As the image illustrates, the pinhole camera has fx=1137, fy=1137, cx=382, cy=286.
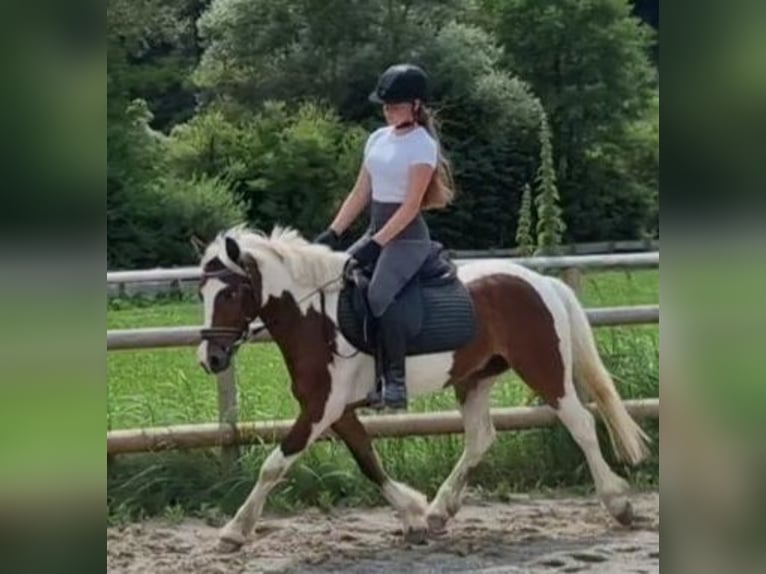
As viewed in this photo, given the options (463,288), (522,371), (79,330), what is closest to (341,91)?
(463,288)

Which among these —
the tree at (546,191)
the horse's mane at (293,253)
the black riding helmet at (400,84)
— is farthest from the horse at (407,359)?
the black riding helmet at (400,84)

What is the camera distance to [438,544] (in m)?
2.12

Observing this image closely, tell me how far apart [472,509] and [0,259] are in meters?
1.41

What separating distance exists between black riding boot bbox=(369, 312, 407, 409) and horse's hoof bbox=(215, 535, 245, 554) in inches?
13.6

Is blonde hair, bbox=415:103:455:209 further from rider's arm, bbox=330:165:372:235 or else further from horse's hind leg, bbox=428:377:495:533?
horse's hind leg, bbox=428:377:495:533

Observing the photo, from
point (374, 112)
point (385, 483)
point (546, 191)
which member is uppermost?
point (374, 112)

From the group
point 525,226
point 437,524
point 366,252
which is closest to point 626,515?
point 437,524

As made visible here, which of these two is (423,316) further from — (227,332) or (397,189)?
(227,332)

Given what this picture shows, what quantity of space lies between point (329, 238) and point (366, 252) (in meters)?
0.07

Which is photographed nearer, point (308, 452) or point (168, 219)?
point (168, 219)

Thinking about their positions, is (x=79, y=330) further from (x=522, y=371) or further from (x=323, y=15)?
(x=522, y=371)

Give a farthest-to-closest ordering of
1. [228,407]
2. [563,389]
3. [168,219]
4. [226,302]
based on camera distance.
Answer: [563,389]
[228,407]
[226,302]
[168,219]

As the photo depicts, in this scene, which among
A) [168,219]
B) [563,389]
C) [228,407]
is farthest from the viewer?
→ [563,389]

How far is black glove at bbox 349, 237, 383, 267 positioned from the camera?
2.00 m
